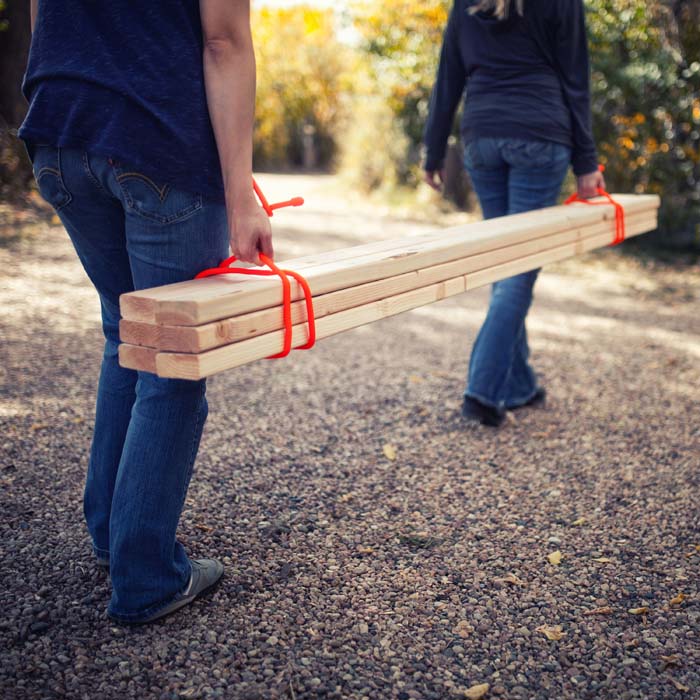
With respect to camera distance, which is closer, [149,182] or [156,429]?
[149,182]

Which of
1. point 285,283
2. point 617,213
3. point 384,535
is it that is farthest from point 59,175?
point 617,213

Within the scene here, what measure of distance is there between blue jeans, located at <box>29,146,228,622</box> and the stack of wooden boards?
0.12m

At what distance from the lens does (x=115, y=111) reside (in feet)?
5.50

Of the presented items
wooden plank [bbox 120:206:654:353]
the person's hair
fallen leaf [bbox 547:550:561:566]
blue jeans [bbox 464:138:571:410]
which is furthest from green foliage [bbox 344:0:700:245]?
fallen leaf [bbox 547:550:561:566]

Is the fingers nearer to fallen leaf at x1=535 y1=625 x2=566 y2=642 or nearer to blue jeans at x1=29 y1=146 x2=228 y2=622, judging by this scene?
blue jeans at x1=29 y1=146 x2=228 y2=622

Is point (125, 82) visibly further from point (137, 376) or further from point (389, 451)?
point (389, 451)

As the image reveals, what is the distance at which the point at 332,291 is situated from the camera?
6.55 feet

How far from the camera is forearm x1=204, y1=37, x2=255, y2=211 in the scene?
1.68 metres

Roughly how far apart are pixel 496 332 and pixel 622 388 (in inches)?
46.9

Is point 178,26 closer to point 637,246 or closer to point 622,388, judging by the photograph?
point 622,388

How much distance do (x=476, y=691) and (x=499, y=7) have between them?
2.49m

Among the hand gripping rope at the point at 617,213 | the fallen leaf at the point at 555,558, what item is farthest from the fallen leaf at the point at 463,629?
the hand gripping rope at the point at 617,213

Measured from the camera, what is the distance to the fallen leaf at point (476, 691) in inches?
71.9

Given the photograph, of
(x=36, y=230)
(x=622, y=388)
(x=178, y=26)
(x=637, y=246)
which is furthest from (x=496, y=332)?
(x=36, y=230)
